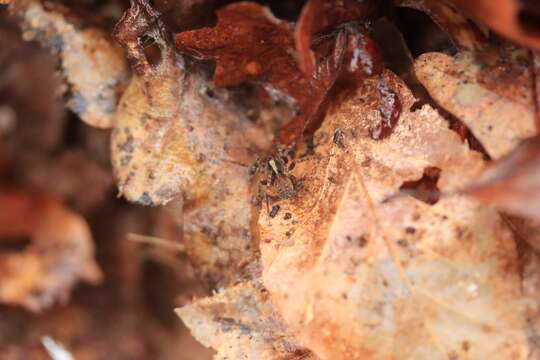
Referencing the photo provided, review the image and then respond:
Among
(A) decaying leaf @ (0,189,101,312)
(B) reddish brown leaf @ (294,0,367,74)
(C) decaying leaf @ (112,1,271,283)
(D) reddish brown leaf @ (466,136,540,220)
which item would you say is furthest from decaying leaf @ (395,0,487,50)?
(A) decaying leaf @ (0,189,101,312)

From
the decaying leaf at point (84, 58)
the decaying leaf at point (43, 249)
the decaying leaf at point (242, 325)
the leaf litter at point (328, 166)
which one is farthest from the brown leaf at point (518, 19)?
the decaying leaf at point (43, 249)

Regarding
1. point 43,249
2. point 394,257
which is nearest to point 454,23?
point 394,257

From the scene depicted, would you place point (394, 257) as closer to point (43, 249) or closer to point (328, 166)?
point (328, 166)

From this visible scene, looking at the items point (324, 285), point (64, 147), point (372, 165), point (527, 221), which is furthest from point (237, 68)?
point (64, 147)

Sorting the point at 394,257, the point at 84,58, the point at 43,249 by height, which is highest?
the point at 84,58

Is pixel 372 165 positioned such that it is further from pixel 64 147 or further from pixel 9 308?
pixel 9 308

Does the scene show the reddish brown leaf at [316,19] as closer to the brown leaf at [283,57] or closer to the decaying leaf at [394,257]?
the brown leaf at [283,57]
